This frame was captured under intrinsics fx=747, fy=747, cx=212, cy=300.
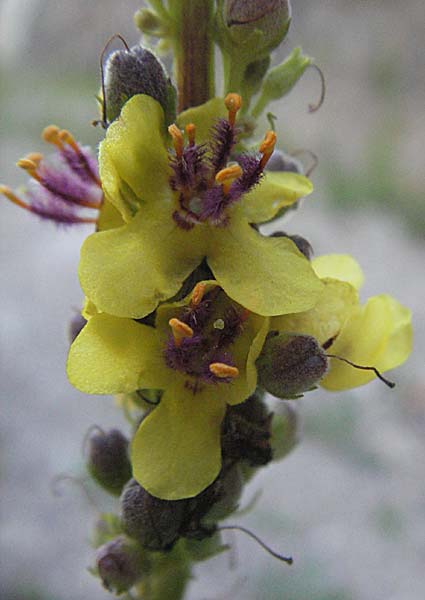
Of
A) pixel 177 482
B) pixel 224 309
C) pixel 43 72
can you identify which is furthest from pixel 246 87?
pixel 43 72

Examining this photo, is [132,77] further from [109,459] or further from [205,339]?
[109,459]

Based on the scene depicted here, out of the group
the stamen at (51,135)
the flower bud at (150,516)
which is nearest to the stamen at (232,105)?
the stamen at (51,135)

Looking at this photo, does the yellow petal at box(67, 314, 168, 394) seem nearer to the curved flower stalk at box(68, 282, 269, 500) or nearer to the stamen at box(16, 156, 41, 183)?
the curved flower stalk at box(68, 282, 269, 500)

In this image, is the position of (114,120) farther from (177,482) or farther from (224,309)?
(177,482)

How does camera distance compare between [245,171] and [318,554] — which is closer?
[245,171]

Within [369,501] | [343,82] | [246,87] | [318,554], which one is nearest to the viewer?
[246,87]

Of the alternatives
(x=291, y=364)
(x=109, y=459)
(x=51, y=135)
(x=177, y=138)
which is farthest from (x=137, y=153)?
(x=109, y=459)
